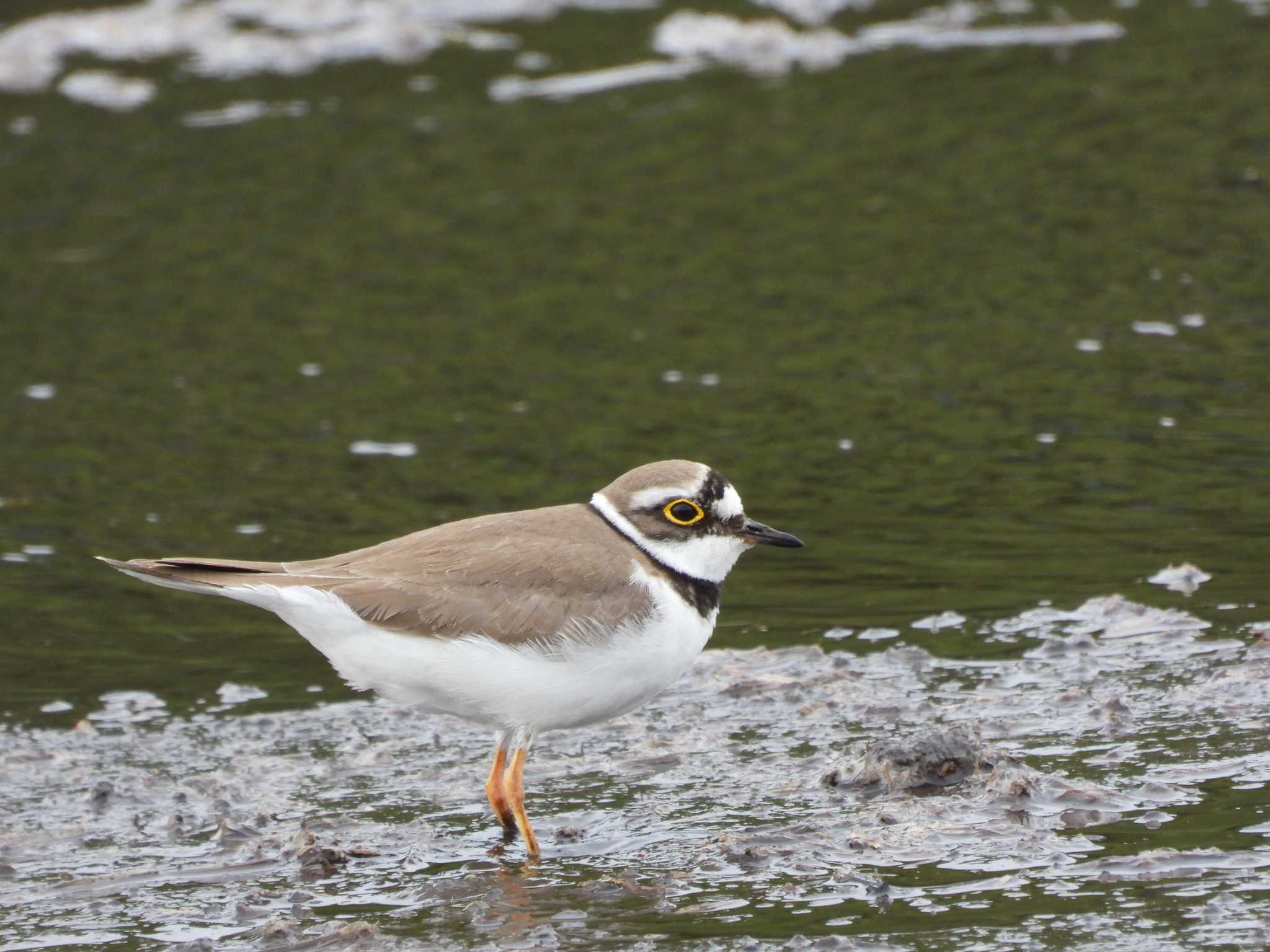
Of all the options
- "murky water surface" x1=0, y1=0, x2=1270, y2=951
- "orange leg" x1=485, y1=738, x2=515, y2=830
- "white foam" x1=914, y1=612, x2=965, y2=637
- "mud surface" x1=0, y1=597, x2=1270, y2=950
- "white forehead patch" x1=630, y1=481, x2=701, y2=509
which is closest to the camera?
"mud surface" x1=0, y1=597, x2=1270, y2=950

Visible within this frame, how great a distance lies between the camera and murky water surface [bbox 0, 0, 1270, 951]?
687 cm

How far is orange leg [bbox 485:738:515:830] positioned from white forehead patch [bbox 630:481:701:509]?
1104 millimetres

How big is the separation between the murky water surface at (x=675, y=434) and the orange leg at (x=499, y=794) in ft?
0.49

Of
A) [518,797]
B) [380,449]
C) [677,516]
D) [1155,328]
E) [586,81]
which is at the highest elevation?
[677,516]

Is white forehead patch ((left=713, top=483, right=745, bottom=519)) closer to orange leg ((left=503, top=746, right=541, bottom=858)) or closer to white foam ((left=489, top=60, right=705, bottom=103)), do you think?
orange leg ((left=503, top=746, right=541, bottom=858))

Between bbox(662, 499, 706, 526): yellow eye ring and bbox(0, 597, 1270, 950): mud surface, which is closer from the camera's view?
bbox(0, 597, 1270, 950): mud surface

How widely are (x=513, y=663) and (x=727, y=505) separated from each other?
3.69ft

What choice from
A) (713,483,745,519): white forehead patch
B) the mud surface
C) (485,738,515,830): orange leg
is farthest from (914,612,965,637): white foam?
(485,738,515,830): orange leg

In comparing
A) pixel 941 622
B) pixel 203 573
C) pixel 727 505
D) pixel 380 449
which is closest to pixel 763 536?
pixel 727 505

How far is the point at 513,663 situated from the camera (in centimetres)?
723

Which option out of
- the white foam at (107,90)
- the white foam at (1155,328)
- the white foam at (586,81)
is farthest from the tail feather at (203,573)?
the white foam at (107,90)

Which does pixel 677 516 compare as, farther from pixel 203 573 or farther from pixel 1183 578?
pixel 1183 578

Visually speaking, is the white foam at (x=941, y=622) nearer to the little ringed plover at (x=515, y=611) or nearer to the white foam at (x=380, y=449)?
the little ringed plover at (x=515, y=611)

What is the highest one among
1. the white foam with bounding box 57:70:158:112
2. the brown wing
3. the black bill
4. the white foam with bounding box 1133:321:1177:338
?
the brown wing
